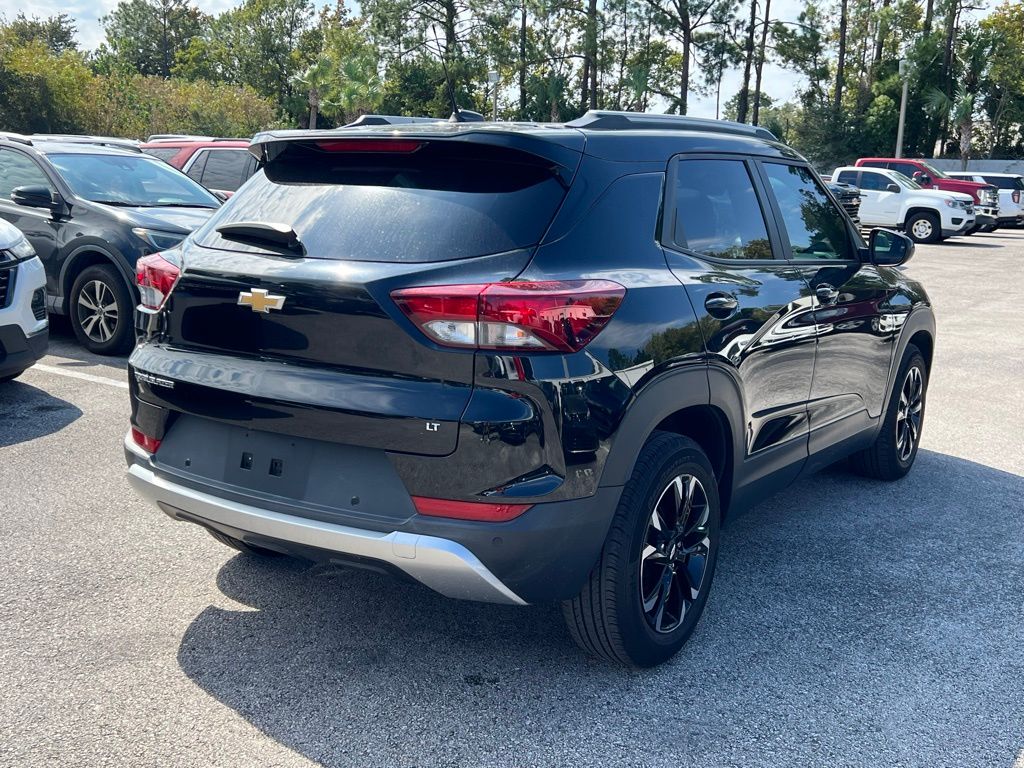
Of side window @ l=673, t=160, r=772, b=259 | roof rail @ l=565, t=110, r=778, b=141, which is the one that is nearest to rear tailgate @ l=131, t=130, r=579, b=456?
roof rail @ l=565, t=110, r=778, b=141

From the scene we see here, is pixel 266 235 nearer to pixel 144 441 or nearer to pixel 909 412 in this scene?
pixel 144 441

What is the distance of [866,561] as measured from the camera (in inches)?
172

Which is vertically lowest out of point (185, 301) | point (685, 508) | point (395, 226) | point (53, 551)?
point (53, 551)

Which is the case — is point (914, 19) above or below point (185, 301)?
above

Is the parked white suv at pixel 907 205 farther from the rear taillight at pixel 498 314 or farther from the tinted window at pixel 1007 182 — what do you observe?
the rear taillight at pixel 498 314

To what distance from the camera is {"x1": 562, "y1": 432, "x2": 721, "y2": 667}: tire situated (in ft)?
10.0

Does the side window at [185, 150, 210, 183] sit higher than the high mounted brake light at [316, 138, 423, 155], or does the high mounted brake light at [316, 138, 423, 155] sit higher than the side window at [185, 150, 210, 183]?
the high mounted brake light at [316, 138, 423, 155]

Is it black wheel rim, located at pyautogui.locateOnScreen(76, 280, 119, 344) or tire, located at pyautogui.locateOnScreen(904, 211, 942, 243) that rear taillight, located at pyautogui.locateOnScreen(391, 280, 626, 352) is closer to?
black wheel rim, located at pyautogui.locateOnScreen(76, 280, 119, 344)

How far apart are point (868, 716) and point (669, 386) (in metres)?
1.16

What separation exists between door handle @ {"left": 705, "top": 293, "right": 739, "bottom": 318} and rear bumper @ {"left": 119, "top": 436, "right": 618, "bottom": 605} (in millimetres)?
851

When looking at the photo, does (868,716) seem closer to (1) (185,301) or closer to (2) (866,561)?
(2) (866,561)

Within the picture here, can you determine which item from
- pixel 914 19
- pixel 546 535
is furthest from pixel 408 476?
pixel 914 19

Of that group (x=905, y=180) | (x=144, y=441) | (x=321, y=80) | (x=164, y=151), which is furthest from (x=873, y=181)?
(x=321, y=80)

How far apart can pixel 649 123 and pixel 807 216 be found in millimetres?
1189
